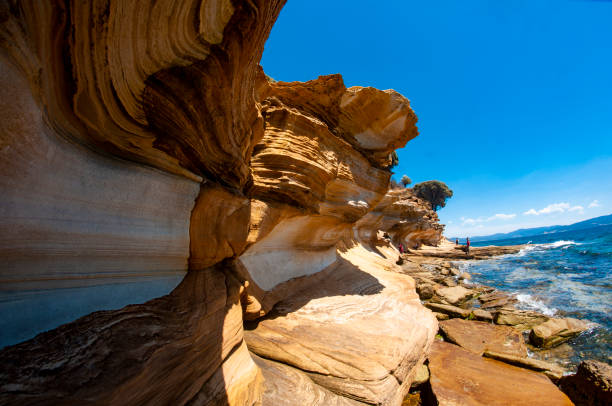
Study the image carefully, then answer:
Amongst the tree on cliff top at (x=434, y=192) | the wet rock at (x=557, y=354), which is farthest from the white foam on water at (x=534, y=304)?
the tree on cliff top at (x=434, y=192)

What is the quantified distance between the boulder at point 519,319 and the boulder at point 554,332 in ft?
1.34

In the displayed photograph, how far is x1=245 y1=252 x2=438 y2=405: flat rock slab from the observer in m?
2.92

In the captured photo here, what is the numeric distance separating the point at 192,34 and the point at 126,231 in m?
1.87

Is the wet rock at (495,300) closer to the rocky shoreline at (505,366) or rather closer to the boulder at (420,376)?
the rocky shoreline at (505,366)

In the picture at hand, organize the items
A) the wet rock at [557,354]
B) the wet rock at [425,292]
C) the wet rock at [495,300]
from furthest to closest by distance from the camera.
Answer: the wet rock at [425,292] → the wet rock at [495,300] → the wet rock at [557,354]

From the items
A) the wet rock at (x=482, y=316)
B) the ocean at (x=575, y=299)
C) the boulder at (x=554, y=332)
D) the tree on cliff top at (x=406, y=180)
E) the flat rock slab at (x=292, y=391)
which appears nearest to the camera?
the flat rock slab at (x=292, y=391)

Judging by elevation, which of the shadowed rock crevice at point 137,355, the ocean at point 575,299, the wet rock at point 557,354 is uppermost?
the shadowed rock crevice at point 137,355

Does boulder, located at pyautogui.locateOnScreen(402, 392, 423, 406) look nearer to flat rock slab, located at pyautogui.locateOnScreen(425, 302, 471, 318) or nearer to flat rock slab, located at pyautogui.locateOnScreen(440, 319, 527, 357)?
flat rock slab, located at pyautogui.locateOnScreen(440, 319, 527, 357)

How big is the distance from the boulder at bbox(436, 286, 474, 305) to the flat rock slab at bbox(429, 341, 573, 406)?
14.7 ft

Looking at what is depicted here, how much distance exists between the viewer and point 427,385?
3398 mm

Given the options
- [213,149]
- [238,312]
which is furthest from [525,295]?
[213,149]

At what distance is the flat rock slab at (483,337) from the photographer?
4.53 m

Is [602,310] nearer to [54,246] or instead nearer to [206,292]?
[206,292]

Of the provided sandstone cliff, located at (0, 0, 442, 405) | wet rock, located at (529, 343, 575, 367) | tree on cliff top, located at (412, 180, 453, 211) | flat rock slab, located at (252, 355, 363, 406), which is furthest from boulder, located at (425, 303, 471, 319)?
tree on cliff top, located at (412, 180, 453, 211)
